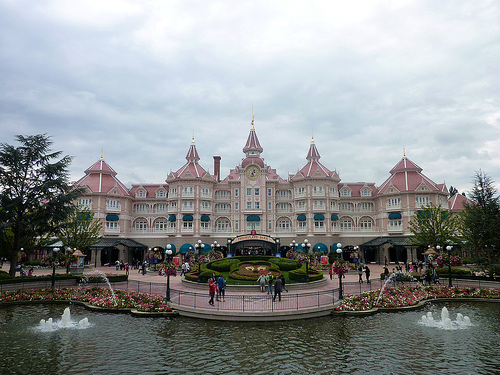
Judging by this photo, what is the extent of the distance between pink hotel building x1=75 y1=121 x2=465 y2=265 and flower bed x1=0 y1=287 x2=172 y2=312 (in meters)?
31.1

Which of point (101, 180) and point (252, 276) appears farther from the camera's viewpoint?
point (101, 180)

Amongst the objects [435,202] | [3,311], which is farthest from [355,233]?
[3,311]

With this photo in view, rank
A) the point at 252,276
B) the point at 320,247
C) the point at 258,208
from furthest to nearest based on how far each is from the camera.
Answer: the point at 258,208
the point at 320,247
the point at 252,276

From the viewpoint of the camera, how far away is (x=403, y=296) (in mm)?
22391

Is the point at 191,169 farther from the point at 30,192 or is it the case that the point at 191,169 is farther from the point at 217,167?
the point at 30,192

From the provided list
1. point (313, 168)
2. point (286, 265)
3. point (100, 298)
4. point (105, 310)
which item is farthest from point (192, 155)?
point (105, 310)

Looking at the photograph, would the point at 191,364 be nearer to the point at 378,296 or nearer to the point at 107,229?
the point at 378,296

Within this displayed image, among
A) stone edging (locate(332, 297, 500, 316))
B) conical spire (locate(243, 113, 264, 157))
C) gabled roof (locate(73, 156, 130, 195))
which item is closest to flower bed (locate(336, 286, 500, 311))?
stone edging (locate(332, 297, 500, 316))

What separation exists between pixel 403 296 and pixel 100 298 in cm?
2030

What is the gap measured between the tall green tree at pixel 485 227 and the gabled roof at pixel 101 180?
52872mm

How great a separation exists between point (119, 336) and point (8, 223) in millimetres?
20551

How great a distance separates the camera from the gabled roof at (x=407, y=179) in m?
57.4

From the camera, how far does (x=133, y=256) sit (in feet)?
202

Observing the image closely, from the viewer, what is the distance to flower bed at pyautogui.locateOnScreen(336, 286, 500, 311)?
2021 cm
